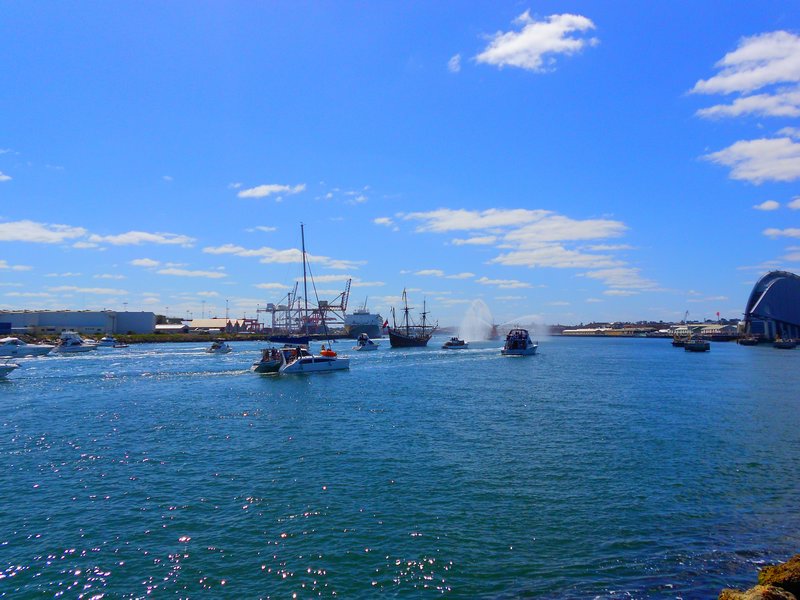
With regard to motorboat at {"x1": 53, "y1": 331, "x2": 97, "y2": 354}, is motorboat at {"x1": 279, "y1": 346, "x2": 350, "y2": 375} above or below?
below

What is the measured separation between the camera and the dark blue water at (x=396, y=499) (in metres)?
13.5

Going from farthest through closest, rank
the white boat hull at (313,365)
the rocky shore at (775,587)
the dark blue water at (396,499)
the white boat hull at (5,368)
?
the white boat hull at (313,365) → the white boat hull at (5,368) → the dark blue water at (396,499) → the rocky shore at (775,587)

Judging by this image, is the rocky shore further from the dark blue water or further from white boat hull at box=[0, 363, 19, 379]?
white boat hull at box=[0, 363, 19, 379]

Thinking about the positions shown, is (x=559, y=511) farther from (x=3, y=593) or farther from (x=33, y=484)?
(x=33, y=484)

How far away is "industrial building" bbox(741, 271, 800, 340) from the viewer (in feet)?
581

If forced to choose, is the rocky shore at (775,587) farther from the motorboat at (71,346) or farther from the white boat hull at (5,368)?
the motorboat at (71,346)

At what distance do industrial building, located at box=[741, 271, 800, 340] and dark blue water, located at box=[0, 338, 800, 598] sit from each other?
165 metres

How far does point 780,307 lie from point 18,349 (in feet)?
702

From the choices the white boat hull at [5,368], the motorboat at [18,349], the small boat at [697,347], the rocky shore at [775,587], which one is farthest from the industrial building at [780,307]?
the motorboat at [18,349]

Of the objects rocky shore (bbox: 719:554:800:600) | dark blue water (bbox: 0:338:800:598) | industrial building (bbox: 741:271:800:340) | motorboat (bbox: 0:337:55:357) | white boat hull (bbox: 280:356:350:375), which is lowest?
dark blue water (bbox: 0:338:800:598)

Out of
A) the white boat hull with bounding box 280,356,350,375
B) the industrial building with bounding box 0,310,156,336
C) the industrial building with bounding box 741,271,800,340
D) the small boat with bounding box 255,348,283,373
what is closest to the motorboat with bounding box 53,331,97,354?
the industrial building with bounding box 0,310,156,336

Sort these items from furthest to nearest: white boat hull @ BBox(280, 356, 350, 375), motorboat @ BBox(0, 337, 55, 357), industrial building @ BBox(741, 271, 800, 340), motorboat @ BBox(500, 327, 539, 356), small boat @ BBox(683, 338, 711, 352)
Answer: industrial building @ BBox(741, 271, 800, 340) < small boat @ BBox(683, 338, 711, 352) < motorboat @ BBox(500, 327, 539, 356) < motorboat @ BBox(0, 337, 55, 357) < white boat hull @ BBox(280, 356, 350, 375)

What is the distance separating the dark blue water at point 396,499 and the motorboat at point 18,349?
236 ft

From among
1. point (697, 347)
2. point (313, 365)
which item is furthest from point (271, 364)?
point (697, 347)
